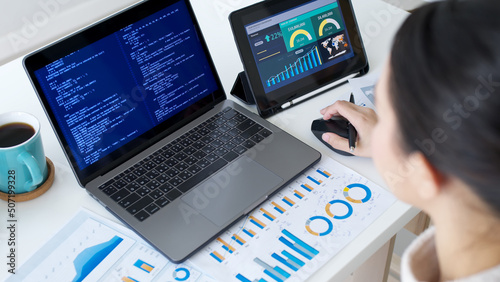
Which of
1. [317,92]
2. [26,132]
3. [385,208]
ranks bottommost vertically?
[385,208]

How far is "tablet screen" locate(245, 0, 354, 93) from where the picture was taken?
118 cm

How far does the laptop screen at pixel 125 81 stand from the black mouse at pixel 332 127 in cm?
22

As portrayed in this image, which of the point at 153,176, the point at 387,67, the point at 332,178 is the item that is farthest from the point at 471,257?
the point at 153,176

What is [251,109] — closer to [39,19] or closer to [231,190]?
[231,190]

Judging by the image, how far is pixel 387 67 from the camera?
658mm

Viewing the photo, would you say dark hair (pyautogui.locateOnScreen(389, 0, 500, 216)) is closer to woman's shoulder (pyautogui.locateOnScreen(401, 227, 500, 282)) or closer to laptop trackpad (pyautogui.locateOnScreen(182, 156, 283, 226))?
woman's shoulder (pyautogui.locateOnScreen(401, 227, 500, 282))

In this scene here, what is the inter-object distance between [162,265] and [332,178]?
0.35m

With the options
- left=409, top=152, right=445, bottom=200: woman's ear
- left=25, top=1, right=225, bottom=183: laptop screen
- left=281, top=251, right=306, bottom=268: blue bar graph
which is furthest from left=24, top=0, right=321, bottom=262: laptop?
left=409, top=152, right=445, bottom=200: woman's ear

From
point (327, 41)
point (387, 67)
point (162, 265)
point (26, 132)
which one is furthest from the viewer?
point (327, 41)

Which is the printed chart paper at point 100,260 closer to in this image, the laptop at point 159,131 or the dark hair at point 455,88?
the laptop at point 159,131

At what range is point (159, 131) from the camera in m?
1.13

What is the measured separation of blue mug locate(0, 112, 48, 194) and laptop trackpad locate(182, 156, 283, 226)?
0.86ft

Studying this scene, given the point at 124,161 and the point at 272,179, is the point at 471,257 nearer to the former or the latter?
the point at 272,179

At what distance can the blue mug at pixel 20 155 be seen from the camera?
3.23ft
